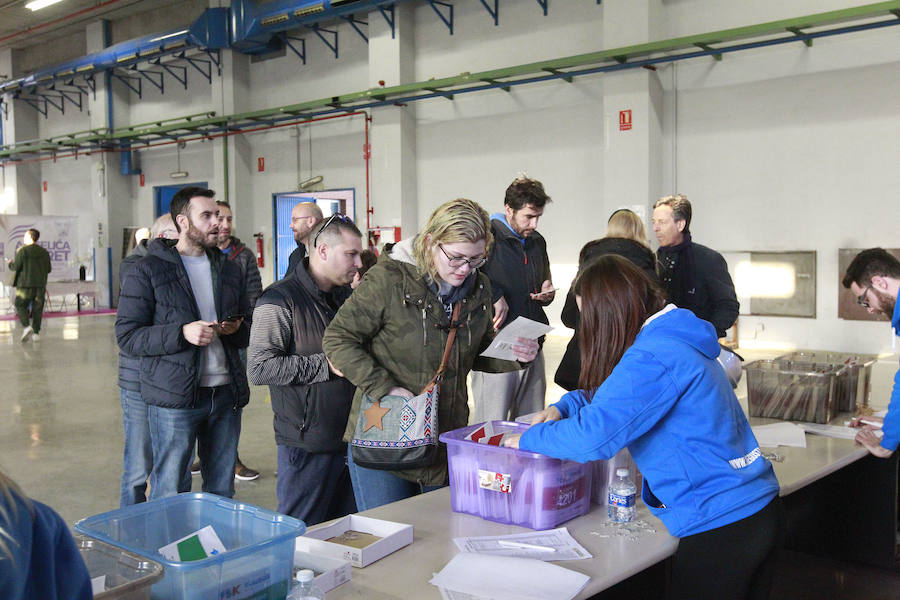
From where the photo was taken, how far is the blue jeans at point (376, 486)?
2.35 m

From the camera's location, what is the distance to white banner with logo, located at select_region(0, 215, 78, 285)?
540 inches

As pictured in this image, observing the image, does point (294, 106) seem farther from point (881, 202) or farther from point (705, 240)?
point (881, 202)

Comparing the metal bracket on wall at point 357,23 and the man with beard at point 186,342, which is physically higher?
the metal bracket on wall at point 357,23

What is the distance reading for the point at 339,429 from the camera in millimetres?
2557

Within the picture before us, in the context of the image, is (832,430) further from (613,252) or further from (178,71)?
(178,71)

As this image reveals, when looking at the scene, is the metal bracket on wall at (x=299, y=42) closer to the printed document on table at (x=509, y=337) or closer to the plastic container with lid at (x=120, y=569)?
the printed document on table at (x=509, y=337)

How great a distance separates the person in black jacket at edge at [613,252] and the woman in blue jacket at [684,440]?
64.6 inches

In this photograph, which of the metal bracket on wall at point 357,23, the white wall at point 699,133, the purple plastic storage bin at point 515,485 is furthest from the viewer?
the metal bracket on wall at point 357,23

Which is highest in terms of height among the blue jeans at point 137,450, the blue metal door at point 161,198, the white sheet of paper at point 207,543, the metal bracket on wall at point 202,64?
the metal bracket on wall at point 202,64

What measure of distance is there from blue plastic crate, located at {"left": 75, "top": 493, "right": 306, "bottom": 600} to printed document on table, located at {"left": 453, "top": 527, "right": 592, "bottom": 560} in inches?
20.1

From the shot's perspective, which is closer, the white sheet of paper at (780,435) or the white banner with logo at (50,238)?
the white sheet of paper at (780,435)

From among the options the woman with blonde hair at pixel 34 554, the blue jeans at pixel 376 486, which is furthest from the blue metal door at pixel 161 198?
the woman with blonde hair at pixel 34 554

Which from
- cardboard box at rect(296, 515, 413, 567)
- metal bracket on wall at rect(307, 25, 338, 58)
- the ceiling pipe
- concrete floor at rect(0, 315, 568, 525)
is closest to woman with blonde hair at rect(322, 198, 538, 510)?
cardboard box at rect(296, 515, 413, 567)

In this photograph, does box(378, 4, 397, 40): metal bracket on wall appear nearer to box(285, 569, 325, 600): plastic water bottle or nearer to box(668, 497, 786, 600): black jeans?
box(668, 497, 786, 600): black jeans
